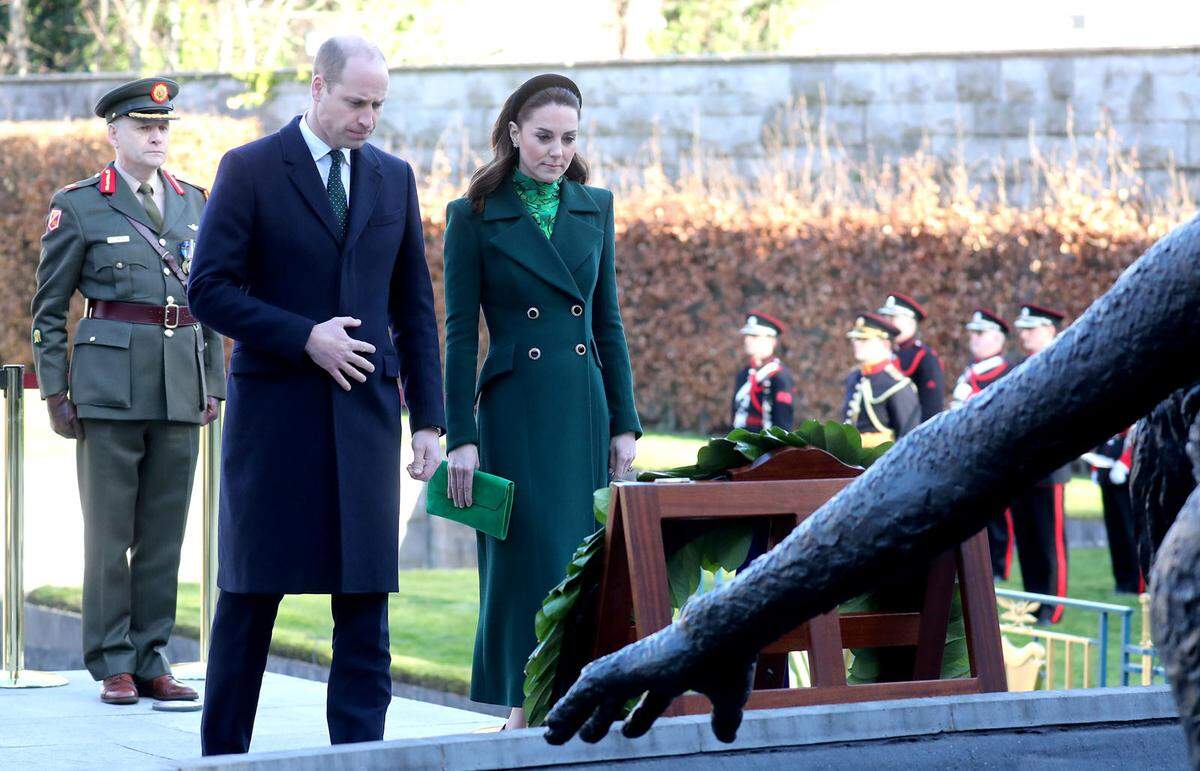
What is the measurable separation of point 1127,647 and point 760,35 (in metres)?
26.0

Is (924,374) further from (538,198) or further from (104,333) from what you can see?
(538,198)

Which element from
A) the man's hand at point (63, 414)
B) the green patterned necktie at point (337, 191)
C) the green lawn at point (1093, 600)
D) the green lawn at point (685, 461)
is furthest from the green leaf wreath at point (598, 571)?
the green lawn at point (685, 461)

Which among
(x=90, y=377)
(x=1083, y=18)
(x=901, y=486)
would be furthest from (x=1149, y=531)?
(x=1083, y=18)

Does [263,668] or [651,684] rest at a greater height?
[651,684]

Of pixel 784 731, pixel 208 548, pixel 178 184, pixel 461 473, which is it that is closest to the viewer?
pixel 784 731

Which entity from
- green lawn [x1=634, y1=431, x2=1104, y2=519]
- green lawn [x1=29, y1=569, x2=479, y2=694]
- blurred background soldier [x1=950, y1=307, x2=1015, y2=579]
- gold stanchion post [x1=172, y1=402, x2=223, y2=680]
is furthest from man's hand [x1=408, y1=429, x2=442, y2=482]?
green lawn [x1=634, y1=431, x2=1104, y2=519]

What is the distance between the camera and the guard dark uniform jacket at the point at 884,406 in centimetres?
1115

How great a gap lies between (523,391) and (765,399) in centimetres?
791

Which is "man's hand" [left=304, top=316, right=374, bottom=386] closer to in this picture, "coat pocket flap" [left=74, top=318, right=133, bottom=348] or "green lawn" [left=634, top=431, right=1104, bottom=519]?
"coat pocket flap" [left=74, top=318, right=133, bottom=348]

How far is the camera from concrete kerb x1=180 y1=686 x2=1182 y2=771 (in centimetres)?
242

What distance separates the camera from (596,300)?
4984 millimetres

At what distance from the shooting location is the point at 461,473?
182 inches

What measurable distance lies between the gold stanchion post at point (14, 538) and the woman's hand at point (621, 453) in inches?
94.1

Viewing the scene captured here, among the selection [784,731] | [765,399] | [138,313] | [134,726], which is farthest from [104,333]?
[765,399]
